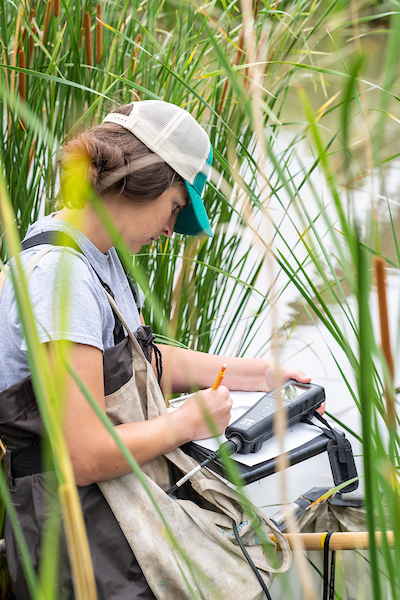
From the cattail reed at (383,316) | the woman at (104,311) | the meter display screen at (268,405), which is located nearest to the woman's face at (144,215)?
the woman at (104,311)

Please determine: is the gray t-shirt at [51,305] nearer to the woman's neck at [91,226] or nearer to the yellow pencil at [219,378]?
the woman's neck at [91,226]

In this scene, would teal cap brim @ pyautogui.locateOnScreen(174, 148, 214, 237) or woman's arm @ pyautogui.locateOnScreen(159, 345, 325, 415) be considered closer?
teal cap brim @ pyautogui.locateOnScreen(174, 148, 214, 237)

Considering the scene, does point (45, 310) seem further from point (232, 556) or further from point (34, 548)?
point (232, 556)

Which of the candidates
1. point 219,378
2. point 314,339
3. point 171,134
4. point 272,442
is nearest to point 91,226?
point 171,134

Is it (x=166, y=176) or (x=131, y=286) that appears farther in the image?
(x=131, y=286)

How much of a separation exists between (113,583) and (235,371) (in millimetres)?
455

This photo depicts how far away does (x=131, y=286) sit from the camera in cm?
111

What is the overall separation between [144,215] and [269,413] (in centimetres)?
39

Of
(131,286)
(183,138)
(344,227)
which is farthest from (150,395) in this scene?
(344,227)

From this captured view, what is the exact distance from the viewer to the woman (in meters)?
0.75

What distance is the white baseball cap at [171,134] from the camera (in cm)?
90

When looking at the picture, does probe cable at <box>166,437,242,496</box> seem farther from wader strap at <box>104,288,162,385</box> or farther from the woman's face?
the woman's face

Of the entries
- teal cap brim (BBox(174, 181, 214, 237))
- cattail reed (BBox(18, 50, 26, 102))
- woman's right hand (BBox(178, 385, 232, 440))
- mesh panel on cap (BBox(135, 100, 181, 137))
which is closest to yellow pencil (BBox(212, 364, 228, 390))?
woman's right hand (BBox(178, 385, 232, 440))

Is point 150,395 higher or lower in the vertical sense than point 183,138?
lower
